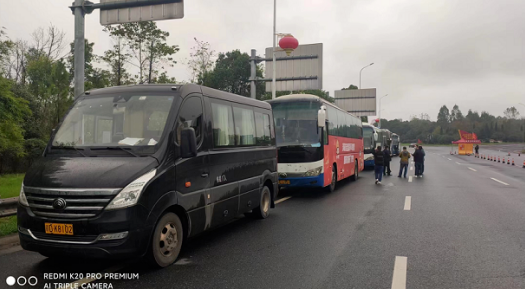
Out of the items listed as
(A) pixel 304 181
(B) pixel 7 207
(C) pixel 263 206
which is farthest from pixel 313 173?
(B) pixel 7 207

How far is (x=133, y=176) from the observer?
4.78 m

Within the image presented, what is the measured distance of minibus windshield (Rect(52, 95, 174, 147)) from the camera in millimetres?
5391

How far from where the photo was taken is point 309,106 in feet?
41.3

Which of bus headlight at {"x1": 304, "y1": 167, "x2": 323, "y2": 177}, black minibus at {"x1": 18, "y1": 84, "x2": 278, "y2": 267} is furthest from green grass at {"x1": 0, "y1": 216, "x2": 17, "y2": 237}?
bus headlight at {"x1": 304, "y1": 167, "x2": 323, "y2": 177}

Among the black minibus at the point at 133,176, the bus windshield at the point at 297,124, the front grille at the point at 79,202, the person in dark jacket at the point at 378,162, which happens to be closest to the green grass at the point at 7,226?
the black minibus at the point at 133,176

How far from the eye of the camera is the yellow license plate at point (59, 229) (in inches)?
182

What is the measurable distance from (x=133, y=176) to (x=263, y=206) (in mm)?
4377

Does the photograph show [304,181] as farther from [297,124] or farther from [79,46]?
[79,46]

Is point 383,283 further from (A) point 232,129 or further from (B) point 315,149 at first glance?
(B) point 315,149

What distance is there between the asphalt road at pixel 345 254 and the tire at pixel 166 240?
5.7 inches

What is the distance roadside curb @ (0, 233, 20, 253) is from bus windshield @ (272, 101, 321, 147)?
749 centimetres

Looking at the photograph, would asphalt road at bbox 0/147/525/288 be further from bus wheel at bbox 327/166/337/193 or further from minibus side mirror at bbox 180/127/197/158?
bus wheel at bbox 327/166/337/193

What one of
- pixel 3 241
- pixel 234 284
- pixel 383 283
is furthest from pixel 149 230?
pixel 3 241

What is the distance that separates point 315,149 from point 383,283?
7.60 m
